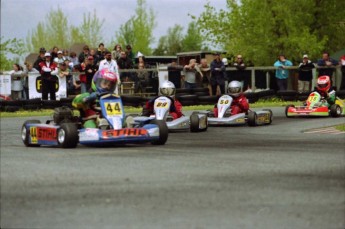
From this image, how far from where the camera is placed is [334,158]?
11031mm

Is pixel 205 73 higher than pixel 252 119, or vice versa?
pixel 205 73

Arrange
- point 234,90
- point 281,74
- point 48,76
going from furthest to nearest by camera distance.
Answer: point 281,74 < point 48,76 < point 234,90

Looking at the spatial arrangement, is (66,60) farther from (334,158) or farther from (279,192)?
(279,192)

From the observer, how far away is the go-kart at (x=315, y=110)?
20219 millimetres

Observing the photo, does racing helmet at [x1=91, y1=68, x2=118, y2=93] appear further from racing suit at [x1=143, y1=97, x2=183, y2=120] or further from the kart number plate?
racing suit at [x1=143, y1=97, x2=183, y2=120]

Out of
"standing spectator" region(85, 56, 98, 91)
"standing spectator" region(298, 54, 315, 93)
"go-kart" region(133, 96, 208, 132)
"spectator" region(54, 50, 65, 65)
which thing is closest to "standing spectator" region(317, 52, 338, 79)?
"standing spectator" region(298, 54, 315, 93)

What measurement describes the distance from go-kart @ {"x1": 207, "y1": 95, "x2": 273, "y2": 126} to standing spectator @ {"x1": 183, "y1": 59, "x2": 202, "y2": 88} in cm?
768

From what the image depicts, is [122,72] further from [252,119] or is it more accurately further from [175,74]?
[252,119]

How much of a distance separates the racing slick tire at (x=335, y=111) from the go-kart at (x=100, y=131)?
7859 millimetres

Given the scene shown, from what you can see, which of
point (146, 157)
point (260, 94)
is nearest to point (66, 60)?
point (260, 94)

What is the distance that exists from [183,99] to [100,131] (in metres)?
11.9

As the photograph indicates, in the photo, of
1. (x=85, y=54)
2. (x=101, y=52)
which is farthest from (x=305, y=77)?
(x=85, y=54)

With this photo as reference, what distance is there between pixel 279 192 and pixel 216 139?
645 centimetres

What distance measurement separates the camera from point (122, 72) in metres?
25.3
